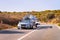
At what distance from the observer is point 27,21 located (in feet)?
139

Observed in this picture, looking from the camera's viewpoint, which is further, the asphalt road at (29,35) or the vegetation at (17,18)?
the vegetation at (17,18)

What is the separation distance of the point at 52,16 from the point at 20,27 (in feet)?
261

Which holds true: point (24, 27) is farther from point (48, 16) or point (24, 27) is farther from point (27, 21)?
point (48, 16)

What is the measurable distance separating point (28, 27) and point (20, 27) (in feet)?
4.71

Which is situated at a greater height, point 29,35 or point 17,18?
point 17,18

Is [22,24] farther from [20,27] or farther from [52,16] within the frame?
[52,16]

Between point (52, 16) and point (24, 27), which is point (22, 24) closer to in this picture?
point (24, 27)

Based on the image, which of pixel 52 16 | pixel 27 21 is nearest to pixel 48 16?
pixel 52 16

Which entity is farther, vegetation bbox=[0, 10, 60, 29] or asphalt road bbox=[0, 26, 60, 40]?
vegetation bbox=[0, 10, 60, 29]

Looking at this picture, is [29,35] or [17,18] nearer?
[29,35]

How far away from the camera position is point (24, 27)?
136ft

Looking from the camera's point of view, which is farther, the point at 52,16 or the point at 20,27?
the point at 52,16

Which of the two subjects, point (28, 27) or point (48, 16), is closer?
point (28, 27)

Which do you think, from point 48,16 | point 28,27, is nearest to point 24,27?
point 28,27
